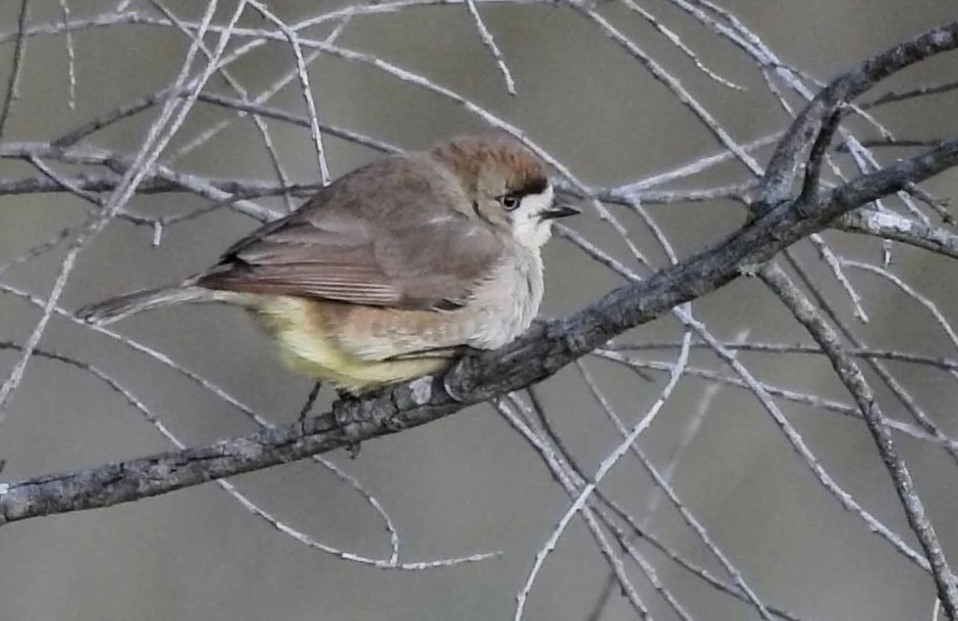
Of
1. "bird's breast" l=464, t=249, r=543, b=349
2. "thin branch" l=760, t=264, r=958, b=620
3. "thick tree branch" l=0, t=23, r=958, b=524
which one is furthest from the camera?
"bird's breast" l=464, t=249, r=543, b=349

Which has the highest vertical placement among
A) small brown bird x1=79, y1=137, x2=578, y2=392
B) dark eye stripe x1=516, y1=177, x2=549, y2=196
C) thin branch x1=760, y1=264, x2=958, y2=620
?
dark eye stripe x1=516, y1=177, x2=549, y2=196

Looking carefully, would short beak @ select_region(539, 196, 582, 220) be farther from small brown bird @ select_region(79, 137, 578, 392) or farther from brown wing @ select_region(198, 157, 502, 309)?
brown wing @ select_region(198, 157, 502, 309)

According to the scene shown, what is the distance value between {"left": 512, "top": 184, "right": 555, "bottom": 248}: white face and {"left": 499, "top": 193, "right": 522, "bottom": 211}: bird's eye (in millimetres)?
11

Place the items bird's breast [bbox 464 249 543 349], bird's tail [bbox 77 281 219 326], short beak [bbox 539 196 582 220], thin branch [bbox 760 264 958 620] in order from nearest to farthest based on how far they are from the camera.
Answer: thin branch [bbox 760 264 958 620], bird's tail [bbox 77 281 219 326], bird's breast [bbox 464 249 543 349], short beak [bbox 539 196 582 220]

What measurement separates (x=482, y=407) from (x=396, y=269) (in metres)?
2.54

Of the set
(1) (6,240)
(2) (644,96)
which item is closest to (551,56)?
(2) (644,96)

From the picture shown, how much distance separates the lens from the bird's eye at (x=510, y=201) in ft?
11.7

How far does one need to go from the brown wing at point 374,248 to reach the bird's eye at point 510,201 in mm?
92

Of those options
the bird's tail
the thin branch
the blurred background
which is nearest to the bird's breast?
the bird's tail

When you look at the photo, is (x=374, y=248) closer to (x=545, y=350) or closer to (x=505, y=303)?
(x=505, y=303)

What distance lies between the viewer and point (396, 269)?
3260 millimetres

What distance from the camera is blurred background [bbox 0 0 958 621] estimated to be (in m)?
5.21

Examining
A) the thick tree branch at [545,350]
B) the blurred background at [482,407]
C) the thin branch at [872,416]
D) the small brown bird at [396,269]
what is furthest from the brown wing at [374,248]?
the blurred background at [482,407]

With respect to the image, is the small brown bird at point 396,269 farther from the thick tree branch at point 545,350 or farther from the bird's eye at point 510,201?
the thick tree branch at point 545,350
